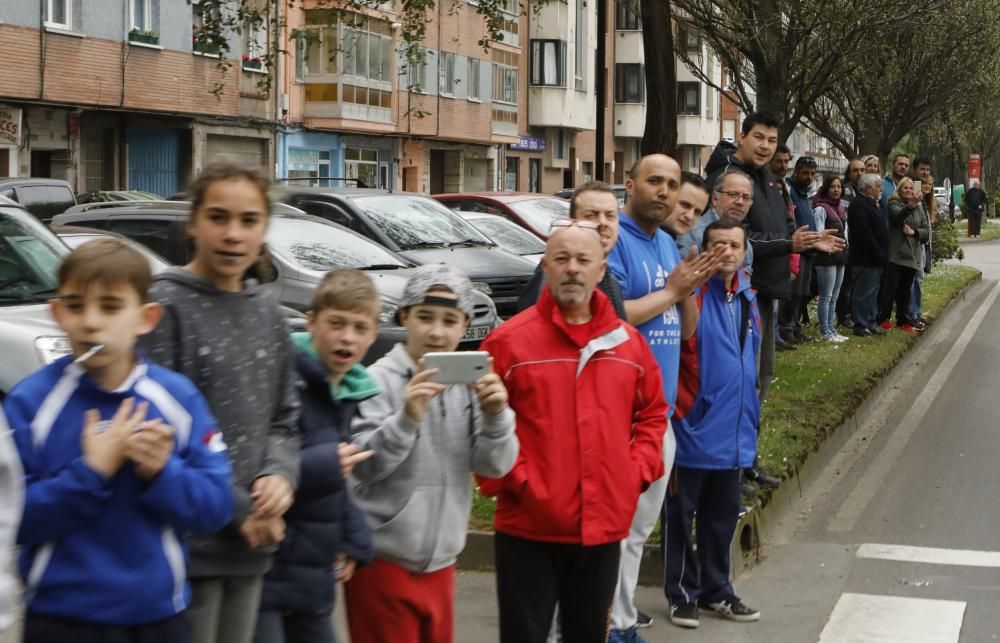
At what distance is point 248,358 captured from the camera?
373cm

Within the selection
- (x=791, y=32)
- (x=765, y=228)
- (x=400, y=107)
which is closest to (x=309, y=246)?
(x=765, y=228)

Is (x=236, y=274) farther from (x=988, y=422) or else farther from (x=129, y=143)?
(x=129, y=143)

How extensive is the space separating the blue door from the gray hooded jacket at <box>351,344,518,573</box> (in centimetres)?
3351

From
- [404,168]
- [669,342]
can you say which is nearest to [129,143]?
[404,168]

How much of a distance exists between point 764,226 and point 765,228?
2 cm

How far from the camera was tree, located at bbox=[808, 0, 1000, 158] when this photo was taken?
104 feet

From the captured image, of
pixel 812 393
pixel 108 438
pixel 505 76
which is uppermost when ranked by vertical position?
pixel 505 76

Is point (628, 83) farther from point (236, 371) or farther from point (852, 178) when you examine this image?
point (236, 371)

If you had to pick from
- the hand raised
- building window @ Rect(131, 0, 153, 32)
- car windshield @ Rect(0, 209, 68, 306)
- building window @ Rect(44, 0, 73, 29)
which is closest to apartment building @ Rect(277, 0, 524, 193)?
building window @ Rect(131, 0, 153, 32)

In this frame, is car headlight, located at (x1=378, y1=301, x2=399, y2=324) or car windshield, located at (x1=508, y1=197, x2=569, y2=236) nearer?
car headlight, located at (x1=378, y1=301, x2=399, y2=324)

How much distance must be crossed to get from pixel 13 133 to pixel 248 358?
3059cm

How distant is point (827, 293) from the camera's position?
1669cm

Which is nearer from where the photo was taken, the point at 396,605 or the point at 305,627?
the point at 305,627

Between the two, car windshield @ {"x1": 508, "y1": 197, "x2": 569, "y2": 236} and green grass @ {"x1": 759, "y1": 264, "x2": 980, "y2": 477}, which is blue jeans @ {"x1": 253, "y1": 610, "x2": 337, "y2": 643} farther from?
car windshield @ {"x1": 508, "y1": 197, "x2": 569, "y2": 236}
